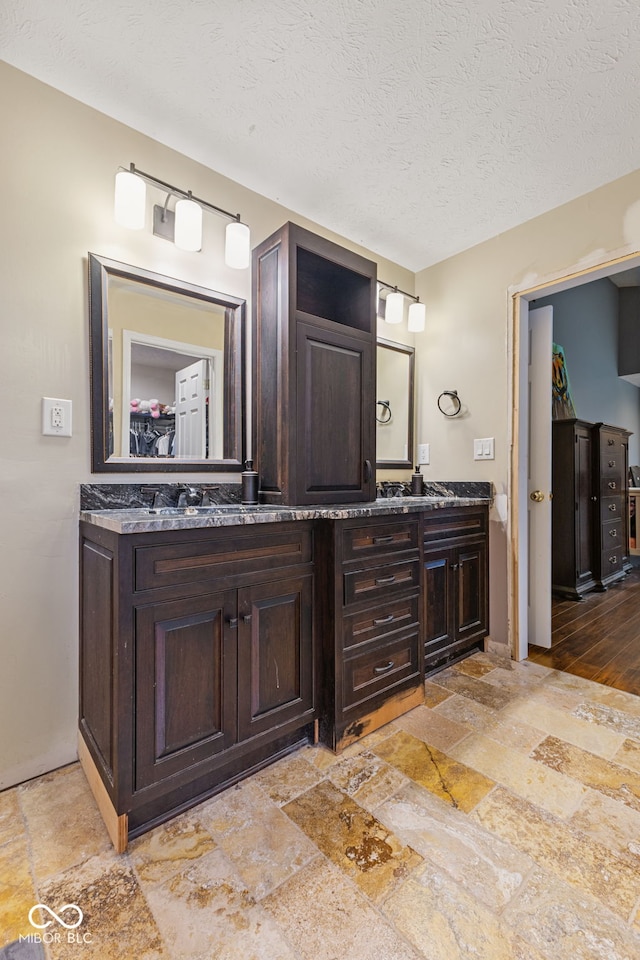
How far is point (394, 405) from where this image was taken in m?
2.82

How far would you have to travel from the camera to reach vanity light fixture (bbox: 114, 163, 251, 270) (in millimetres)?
1599

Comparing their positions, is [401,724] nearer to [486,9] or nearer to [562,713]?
[562,713]

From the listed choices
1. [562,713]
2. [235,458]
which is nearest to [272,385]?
[235,458]

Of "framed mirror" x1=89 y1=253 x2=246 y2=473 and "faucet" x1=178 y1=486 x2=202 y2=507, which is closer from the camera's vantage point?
"framed mirror" x1=89 y1=253 x2=246 y2=473

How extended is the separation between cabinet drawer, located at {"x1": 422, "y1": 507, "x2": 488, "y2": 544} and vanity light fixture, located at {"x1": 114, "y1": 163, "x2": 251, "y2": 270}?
1475 millimetres

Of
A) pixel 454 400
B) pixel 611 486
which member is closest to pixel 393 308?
pixel 454 400

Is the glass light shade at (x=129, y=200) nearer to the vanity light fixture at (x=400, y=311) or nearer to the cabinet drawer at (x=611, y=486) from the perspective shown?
the vanity light fixture at (x=400, y=311)

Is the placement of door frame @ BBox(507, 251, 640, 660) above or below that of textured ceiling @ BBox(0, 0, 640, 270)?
below

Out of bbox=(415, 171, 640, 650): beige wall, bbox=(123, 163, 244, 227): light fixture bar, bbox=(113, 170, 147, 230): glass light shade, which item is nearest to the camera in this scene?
bbox=(113, 170, 147, 230): glass light shade

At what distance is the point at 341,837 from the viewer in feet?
4.00

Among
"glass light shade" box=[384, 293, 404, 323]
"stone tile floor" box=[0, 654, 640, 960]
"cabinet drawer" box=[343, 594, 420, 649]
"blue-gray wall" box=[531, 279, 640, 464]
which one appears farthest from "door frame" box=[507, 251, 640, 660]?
"blue-gray wall" box=[531, 279, 640, 464]

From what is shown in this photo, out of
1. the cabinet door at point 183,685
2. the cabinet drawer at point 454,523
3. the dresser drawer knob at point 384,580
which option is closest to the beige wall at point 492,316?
the cabinet drawer at point 454,523

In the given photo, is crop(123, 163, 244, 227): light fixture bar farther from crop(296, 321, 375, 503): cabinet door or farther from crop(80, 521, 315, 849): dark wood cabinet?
crop(80, 521, 315, 849): dark wood cabinet

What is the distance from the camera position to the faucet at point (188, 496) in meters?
1.79
